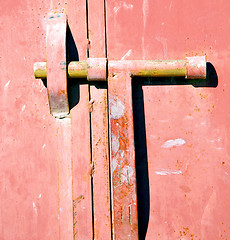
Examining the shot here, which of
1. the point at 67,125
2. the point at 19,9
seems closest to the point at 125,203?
the point at 67,125

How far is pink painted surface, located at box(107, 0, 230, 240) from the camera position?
103 cm

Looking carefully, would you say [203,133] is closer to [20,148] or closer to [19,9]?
[20,148]

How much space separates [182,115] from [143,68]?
0.86 ft

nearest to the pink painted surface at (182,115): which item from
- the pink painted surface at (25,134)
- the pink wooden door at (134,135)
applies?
the pink wooden door at (134,135)

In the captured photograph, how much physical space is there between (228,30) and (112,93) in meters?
0.56

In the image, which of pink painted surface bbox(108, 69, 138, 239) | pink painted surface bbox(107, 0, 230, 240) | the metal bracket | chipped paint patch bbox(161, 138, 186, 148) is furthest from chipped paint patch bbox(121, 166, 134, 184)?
the metal bracket

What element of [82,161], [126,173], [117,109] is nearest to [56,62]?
[117,109]

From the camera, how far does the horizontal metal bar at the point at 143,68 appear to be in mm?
992

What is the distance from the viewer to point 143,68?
3.29 feet

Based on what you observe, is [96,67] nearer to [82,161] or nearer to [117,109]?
[117,109]

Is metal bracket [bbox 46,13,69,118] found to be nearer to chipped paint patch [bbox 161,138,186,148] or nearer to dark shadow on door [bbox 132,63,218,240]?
dark shadow on door [bbox 132,63,218,240]

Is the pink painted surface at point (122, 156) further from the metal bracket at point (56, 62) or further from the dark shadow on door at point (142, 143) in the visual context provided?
the metal bracket at point (56, 62)

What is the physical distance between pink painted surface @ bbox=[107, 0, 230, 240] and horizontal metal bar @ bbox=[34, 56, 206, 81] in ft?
0.17

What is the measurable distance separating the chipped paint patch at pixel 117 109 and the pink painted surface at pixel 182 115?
106mm
